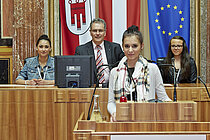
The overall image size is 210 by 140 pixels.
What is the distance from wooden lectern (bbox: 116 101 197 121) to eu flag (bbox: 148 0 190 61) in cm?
432

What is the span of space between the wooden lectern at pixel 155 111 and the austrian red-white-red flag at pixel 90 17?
4.35 m

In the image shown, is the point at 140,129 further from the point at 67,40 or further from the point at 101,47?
the point at 67,40

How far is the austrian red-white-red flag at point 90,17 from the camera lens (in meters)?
6.13

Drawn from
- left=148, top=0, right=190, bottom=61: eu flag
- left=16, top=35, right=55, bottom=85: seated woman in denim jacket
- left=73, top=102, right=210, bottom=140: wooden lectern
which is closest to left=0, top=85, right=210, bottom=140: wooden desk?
left=16, top=35, right=55, bottom=85: seated woman in denim jacket

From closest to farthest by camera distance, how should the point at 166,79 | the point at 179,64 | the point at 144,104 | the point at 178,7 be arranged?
1. the point at 144,104
2. the point at 166,79
3. the point at 179,64
4. the point at 178,7

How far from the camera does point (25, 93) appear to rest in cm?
328

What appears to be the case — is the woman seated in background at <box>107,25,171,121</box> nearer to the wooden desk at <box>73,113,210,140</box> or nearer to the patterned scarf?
the patterned scarf

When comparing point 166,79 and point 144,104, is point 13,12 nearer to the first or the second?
point 166,79

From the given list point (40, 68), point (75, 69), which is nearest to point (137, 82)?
point (75, 69)

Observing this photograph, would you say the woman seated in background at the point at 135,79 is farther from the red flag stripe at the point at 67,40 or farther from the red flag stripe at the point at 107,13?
the red flag stripe at the point at 67,40

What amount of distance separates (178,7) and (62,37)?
238 cm

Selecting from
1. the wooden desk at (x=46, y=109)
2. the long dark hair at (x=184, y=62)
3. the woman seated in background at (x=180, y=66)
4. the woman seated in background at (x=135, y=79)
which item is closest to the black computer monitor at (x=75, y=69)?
the wooden desk at (x=46, y=109)

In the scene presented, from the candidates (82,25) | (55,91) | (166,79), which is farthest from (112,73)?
(82,25)

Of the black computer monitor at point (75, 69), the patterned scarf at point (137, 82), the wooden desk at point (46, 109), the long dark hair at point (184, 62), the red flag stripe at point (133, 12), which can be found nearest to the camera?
the patterned scarf at point (137, 82)
